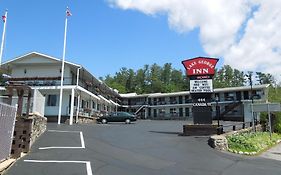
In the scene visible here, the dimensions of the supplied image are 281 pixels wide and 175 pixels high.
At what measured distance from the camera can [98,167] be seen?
9.97m

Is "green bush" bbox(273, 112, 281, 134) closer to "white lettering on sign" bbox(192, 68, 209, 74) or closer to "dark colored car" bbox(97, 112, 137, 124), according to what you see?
"white lettering on sign" bbox(192, 68, 209, 74)

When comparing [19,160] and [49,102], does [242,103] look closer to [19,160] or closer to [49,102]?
[49,102]

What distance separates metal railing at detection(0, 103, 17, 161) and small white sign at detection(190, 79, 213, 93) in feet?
45.6

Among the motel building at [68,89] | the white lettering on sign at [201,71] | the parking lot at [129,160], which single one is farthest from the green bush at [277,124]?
the parking lot at [129,160]

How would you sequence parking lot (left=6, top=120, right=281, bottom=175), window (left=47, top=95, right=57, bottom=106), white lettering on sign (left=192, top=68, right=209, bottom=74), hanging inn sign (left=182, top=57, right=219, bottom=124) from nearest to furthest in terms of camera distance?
parking lot (left=6, top=120, right=281, bottom=175) < hanging inn sign (left=182, top=57, right=219, bottom=124) < white lettering on sign (left=192, top=68, right=209, bottom=74) < window (left=47, top=95, right=57, bottom=106)

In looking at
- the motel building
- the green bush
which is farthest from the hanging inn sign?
the green bush

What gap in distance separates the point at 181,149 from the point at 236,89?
4304 cm

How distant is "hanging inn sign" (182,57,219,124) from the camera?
20.9 m

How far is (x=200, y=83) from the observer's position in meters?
21.6

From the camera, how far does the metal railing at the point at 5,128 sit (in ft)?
29.4

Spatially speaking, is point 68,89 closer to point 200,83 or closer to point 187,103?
point 200,83

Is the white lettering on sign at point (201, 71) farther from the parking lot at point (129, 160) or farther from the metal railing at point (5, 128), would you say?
the metal railing at point (5, 128)

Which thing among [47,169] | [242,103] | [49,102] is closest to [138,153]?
[47,169]

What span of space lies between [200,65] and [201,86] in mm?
1513
